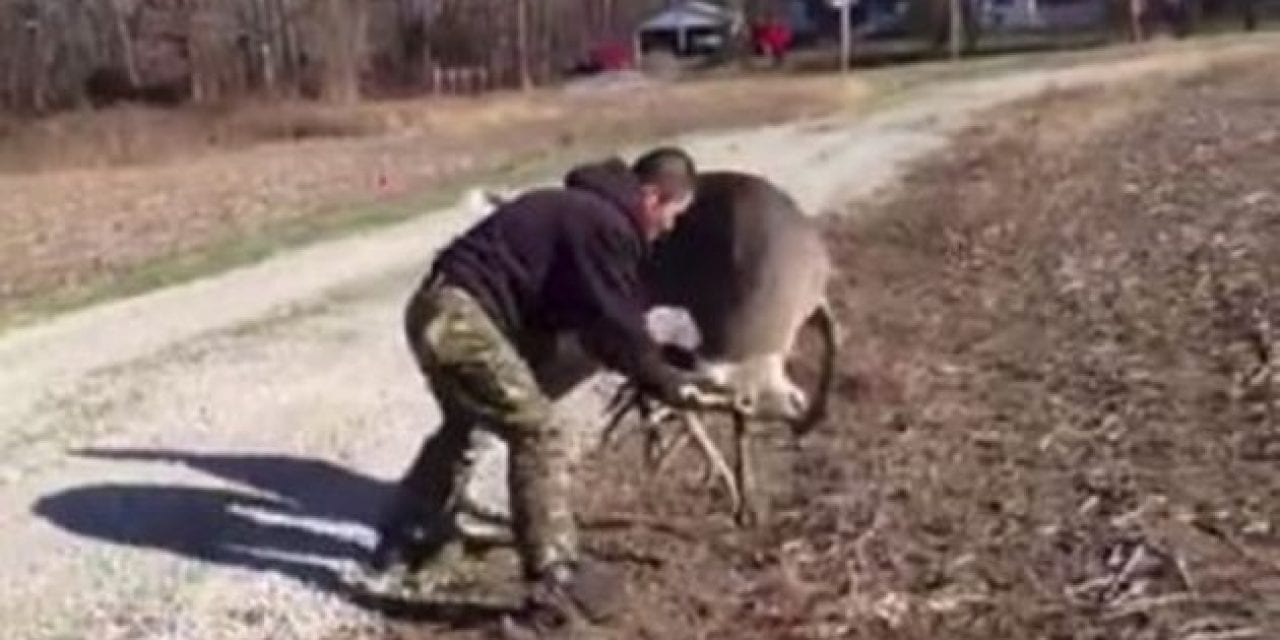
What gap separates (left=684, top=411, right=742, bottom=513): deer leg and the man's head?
1.04m

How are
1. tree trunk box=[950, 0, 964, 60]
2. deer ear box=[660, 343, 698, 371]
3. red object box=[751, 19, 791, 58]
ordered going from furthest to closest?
red object box=[751, 19, 791, 58] < tree trunk box=[950, 0, 964, 60] < deer ear box=[660, 343, 698, 371]

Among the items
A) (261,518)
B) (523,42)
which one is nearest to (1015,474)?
(261,518)

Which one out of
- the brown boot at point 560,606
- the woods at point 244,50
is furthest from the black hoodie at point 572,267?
the woods at point 244,50

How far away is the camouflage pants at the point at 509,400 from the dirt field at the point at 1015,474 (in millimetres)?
423

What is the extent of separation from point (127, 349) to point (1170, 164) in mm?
14956

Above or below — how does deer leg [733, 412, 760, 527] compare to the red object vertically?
above

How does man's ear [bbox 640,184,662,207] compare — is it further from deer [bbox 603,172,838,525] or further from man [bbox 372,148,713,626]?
deer [bbox 603,172,838,525]

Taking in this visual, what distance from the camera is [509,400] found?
390 inches

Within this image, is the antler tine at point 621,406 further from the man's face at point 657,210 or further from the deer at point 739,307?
the man's face at point 657,210

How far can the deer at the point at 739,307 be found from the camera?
448 inches

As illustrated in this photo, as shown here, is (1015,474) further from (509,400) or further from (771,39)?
(771,39)

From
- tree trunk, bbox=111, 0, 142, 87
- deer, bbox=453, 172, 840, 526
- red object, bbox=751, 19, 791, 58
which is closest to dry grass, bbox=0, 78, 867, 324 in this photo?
deer, bbox=453, 172, 840, 526

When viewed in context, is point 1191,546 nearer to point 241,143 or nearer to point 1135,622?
point 1135,622

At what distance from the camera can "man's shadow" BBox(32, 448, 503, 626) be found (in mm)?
10875
